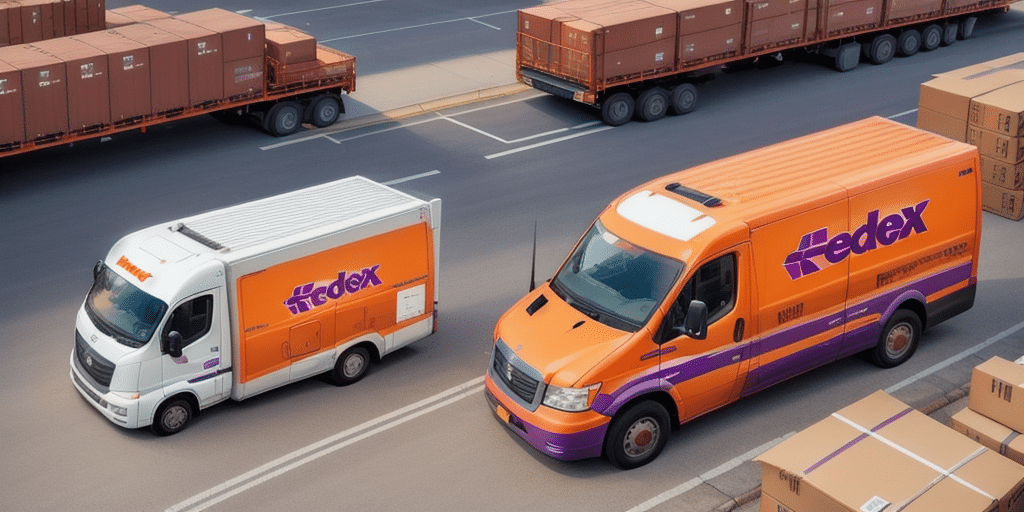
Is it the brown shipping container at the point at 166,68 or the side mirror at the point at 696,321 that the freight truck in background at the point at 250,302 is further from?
the brown shipping container at the point at 166,68

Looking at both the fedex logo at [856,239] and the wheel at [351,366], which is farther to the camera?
the wheel at [351,366]

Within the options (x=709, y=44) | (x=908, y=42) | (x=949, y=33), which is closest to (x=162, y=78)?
(x=709, y=44)

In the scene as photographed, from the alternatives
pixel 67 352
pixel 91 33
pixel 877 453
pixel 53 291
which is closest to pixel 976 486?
pixel 877 453

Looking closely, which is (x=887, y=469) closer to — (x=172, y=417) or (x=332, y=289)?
(x=332, y=289)

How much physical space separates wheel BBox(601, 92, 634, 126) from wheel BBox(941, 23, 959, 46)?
31.7 ft

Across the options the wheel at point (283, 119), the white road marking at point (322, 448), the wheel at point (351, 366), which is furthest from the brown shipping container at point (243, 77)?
the white road marking at point (322, 448)

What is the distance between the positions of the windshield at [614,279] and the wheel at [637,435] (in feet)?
2.80

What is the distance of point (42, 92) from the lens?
20.0m

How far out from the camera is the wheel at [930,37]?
28.4 m

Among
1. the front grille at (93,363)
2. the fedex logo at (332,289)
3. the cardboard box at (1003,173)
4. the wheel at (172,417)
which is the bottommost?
the wheel at (172,417)

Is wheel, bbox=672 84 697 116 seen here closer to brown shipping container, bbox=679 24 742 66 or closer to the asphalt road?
the asphalt road

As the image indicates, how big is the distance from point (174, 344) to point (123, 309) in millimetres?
855

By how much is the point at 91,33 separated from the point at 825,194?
14.5 m

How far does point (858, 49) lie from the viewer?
27.0m
